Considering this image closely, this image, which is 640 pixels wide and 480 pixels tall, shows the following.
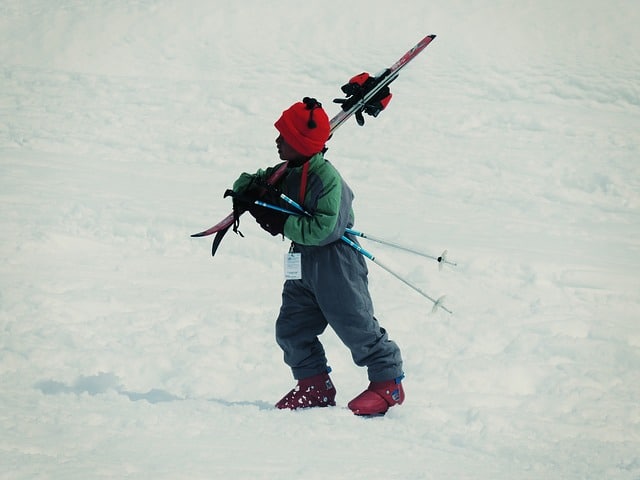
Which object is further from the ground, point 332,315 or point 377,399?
point 332,315

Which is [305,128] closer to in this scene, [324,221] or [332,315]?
[324,221]

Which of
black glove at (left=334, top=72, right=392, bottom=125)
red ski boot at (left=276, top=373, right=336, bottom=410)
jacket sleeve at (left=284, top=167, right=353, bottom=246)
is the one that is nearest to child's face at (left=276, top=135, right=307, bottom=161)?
jacket sleeve at (left=284, top=167, right=353, bottom=246)

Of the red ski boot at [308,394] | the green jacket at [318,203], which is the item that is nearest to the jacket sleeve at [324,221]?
the green jacket at [318,203]

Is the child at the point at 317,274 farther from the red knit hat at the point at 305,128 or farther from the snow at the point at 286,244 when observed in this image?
the snow at the point at 286,244

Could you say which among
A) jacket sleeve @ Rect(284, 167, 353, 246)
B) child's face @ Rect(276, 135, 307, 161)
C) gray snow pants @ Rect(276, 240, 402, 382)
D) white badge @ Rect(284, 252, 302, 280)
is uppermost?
child's face @ Rect(276, 135, 307, 161)

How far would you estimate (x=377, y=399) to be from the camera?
453cm

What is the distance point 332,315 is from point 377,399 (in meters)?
0.50

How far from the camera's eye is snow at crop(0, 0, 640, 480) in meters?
4.09

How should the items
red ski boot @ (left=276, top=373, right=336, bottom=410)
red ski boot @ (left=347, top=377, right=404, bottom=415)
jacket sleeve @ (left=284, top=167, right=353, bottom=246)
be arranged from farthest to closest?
red ski boot @ (left=276, top=373, right=336, bottom=410) → red ski boot @ (left=347, top=377, right=404, bottom=415) → jacket sleeve @ (left=284, top=167, right=353, bottom=246)

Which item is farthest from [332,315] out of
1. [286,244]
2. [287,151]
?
[286,244]

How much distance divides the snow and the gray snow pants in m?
0.28

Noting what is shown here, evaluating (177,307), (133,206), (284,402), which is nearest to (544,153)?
(133,206)

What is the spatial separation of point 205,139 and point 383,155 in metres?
2.18

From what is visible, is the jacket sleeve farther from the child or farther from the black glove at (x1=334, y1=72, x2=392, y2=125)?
the black glove at (x1=334, y1=72, x2=392, y2=125)
